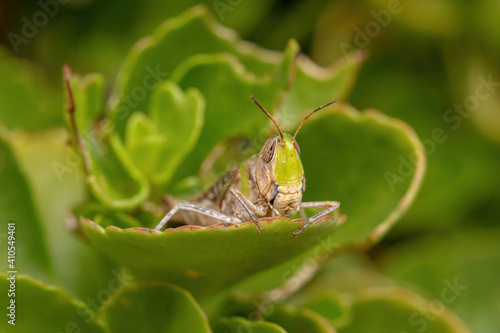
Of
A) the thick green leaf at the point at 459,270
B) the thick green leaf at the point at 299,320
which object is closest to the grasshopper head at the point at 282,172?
the thick green leaf at the point at 299,320

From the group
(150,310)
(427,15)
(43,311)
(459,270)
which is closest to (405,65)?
(427,15)

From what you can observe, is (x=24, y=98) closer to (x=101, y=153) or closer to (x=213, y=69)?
(x=101, y=153)

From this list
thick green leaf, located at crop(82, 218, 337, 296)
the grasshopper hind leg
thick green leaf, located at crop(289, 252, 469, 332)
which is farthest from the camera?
thick green leaf, located at crop(289, 252, 469, 332)

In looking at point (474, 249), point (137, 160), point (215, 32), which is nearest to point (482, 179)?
point (474, 249)

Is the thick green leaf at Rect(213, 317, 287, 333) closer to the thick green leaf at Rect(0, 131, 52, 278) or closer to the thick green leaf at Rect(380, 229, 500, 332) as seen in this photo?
the thick green leaf at Rect(0, 131, 52, 278)

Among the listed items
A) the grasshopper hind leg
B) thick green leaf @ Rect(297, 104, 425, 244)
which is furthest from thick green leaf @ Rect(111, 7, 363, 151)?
the grasshopper hind leg

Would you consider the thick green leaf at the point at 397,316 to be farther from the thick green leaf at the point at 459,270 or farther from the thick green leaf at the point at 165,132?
the thick green leaf at the point at 165,132

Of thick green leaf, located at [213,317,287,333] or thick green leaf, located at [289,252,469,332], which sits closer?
thick green leaf, located at [213,317,287,333]
